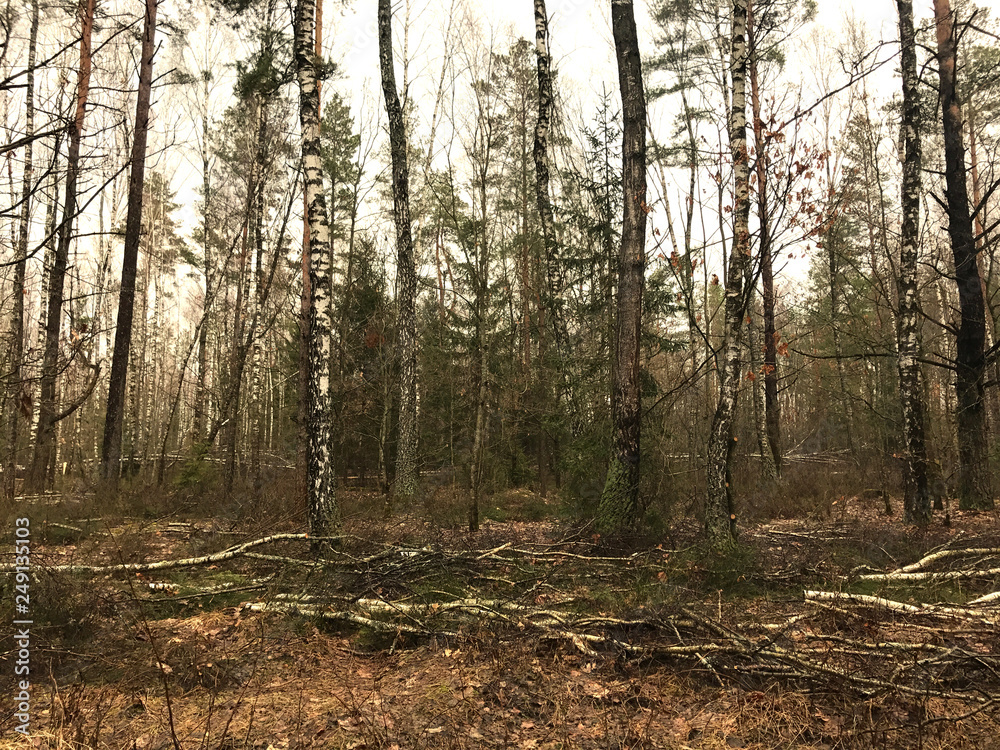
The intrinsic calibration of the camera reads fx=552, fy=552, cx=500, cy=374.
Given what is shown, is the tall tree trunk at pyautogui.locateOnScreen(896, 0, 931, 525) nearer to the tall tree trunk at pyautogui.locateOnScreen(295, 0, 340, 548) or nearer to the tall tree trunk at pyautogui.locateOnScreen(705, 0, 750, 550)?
the tall tree trunk at pyautogui.locateOnScreen(705, 0, 750, 550)

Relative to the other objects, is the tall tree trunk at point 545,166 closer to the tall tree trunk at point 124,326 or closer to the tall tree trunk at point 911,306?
the tall tree trunk at point 911,306

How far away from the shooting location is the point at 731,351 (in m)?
6.99

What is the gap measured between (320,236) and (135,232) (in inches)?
270

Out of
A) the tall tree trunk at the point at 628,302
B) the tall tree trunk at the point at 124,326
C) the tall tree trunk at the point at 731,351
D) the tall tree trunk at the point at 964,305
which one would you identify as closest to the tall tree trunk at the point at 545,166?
the tall tree trunk at the point at 628,302

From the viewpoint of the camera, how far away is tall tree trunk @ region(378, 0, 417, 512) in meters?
12.7

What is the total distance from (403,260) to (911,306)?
32.5ft

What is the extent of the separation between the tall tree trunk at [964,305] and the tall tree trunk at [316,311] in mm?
10071

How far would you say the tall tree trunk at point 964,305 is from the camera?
9.38 m

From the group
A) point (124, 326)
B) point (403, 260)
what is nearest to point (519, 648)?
point (403, 260)

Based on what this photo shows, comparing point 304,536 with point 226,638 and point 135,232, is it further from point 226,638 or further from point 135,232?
point 135,232

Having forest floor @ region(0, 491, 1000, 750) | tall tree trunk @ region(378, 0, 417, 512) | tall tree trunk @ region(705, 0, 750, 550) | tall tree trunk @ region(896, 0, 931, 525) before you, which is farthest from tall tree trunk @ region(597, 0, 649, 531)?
tall tree trunk @ region(378, 0, 417, 512)

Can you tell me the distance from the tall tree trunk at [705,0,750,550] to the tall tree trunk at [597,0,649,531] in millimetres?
1119

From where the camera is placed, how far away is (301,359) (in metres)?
13.0

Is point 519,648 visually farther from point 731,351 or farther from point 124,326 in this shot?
point 124,326
